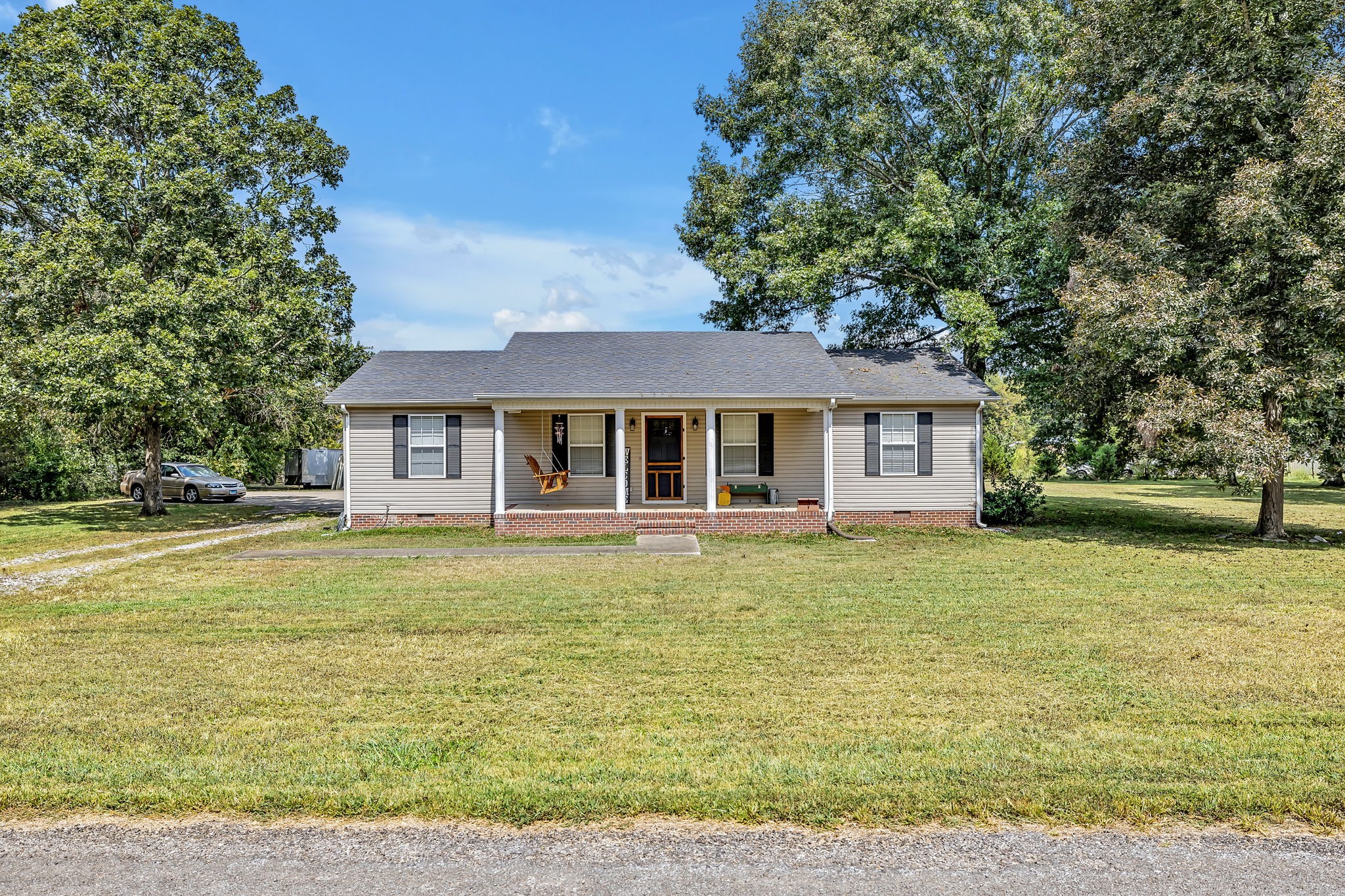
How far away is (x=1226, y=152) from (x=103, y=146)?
909 inches

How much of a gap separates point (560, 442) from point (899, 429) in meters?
7.38

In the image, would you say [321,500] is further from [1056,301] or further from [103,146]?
[1056,301]

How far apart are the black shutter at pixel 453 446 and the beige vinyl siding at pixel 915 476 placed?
797 cm

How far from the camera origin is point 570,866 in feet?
9.57

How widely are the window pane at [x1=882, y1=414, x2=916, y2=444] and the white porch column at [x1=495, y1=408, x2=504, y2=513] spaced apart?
8.03 meters

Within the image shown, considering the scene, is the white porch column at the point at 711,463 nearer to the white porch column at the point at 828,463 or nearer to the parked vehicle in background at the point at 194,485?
the white porch column at the point at 828,463

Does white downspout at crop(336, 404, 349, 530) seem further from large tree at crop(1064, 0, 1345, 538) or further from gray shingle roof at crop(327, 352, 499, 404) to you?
large tree at crop(1064, 0, 1345, 538)

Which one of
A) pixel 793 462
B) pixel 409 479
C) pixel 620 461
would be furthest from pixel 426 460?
pixel 793 462

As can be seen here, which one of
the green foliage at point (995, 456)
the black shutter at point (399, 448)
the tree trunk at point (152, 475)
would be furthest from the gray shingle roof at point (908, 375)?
the tree trunk at point (152, 475)

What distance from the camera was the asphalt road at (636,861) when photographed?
2781 mm

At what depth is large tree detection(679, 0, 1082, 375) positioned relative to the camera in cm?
1689

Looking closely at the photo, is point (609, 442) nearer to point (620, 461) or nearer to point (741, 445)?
point (620, 461)

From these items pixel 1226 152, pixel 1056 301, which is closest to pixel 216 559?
pixel 1056 301

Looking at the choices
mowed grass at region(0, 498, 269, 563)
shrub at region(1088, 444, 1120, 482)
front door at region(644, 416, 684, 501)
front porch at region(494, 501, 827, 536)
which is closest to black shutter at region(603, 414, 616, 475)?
front door at region(644, 416, 684, 501)
